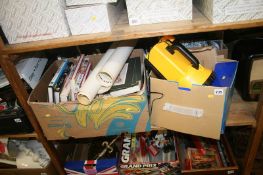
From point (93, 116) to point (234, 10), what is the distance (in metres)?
0.74

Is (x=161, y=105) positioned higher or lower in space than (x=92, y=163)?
higher

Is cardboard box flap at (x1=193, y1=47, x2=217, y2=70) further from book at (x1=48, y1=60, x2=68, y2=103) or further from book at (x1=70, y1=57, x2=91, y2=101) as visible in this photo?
book at (x1=48, y1=60, x2=68, y2=103)

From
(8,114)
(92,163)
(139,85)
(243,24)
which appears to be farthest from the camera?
(92,163)

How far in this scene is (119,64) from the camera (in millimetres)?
1049

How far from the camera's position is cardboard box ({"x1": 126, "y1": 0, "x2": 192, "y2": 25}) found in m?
0.90

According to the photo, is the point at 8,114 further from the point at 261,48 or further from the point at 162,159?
the point at 261,48

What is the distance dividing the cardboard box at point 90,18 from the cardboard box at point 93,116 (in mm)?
313

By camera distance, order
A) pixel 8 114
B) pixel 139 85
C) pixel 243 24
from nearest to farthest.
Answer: pixel 243 24, pixel 139 85, pixel 8 114

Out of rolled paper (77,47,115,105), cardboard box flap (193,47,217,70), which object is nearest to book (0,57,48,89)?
rolled paper (77,47,115,105)

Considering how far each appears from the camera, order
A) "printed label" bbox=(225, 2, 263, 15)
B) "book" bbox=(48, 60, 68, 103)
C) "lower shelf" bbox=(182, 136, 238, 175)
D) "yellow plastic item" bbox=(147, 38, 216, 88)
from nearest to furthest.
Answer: "printed label" bbox=(225, 2, 263, 15) → "yellow plastic item" bbox=(147, 38, 216, 88) → "book" bbox=(48, 60, 68, 103) → "lower shelf" bbox=(182, 136, 238, 175)

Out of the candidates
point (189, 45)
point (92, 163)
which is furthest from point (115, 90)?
point (92, 163)

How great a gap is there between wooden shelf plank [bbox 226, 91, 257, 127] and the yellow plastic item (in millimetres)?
307

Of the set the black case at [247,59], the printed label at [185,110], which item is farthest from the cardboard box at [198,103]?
the black case at [247,59]

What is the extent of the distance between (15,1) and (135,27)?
1.62 feet
